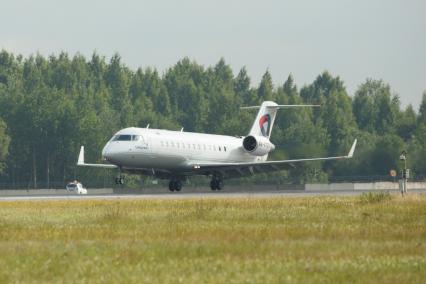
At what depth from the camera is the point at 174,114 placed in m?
158

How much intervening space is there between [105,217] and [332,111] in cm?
11618

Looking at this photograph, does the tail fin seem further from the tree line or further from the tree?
the tree

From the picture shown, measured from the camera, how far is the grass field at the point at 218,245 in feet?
61.7

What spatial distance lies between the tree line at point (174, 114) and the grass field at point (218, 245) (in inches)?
1909

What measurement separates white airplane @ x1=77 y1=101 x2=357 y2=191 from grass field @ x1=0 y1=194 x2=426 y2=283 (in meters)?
27.0

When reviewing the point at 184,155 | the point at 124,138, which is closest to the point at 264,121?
the point at 184,155

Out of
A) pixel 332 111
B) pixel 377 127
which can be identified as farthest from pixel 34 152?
pixel 377 127

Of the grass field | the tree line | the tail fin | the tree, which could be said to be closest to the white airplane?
the tail fin

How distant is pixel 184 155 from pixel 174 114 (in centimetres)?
9078

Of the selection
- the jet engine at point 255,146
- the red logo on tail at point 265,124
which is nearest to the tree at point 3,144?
the red logo on tail at point 265,124

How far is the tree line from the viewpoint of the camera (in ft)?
329

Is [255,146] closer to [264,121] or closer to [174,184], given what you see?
[264,121]

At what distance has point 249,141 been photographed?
241 feet

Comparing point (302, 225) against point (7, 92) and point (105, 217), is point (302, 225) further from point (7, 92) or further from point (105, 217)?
point (7, 92)
